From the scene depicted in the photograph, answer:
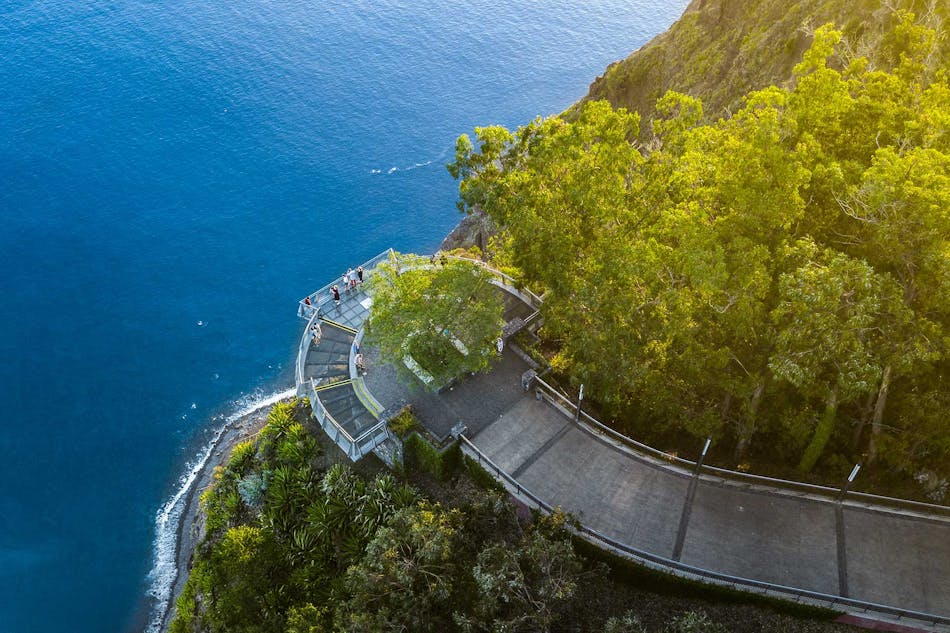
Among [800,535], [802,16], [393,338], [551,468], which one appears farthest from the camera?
[802,16]

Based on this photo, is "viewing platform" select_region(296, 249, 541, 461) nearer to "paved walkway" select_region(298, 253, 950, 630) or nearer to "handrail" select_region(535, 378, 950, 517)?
"paved walkway" select_region(298, 253, 950, 630)

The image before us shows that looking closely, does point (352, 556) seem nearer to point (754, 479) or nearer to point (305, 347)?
point (305, 347)

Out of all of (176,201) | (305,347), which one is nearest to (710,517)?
(305,347)

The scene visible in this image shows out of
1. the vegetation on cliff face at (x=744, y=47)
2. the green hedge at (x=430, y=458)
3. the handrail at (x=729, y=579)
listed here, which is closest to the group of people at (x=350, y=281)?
the green hedge at (x=430, y=458)

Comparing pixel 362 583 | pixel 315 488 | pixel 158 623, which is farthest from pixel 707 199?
pixel 158 623

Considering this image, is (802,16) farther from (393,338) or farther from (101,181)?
(101,181)

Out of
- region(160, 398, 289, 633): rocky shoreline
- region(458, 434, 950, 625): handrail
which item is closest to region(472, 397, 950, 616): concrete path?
region(458, 434, 950, 625): handrail

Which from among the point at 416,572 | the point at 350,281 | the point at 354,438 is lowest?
the point at 416,572

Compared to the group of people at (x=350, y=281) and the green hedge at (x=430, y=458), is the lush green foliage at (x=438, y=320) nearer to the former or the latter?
the green hedge at (x=430, y=458)

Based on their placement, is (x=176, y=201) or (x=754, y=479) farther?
(x=176, y=201)
